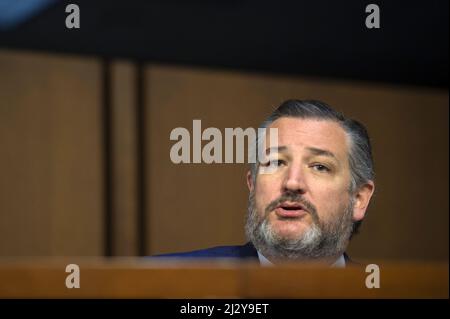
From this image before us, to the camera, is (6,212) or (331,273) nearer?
(331,273)

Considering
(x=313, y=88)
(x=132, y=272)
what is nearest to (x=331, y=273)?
(x=132, y=272)

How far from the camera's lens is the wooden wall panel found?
283 centimetres

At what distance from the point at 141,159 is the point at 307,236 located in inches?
92.0

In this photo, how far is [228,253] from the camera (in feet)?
2.30

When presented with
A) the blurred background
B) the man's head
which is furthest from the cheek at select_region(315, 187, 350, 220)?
the blurred background

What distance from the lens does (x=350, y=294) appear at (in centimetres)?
60

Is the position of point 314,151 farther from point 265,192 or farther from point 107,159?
point 107,159

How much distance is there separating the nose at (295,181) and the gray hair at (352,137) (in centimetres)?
4

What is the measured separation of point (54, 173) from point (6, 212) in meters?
0.24

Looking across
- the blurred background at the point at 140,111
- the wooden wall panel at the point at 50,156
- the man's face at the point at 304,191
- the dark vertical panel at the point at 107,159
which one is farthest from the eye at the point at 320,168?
the dark vertical panel at the point at 107,159

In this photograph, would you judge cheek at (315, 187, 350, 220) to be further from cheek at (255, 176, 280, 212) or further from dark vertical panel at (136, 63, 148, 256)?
dark vertical panel at (136, 63, 148, 256)

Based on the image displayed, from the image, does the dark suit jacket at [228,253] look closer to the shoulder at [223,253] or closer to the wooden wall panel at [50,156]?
the shoulder at [223,253]

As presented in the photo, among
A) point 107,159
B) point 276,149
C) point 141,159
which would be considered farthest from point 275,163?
point 107,159

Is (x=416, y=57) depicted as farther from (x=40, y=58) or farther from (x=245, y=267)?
(x=245, y=267)
